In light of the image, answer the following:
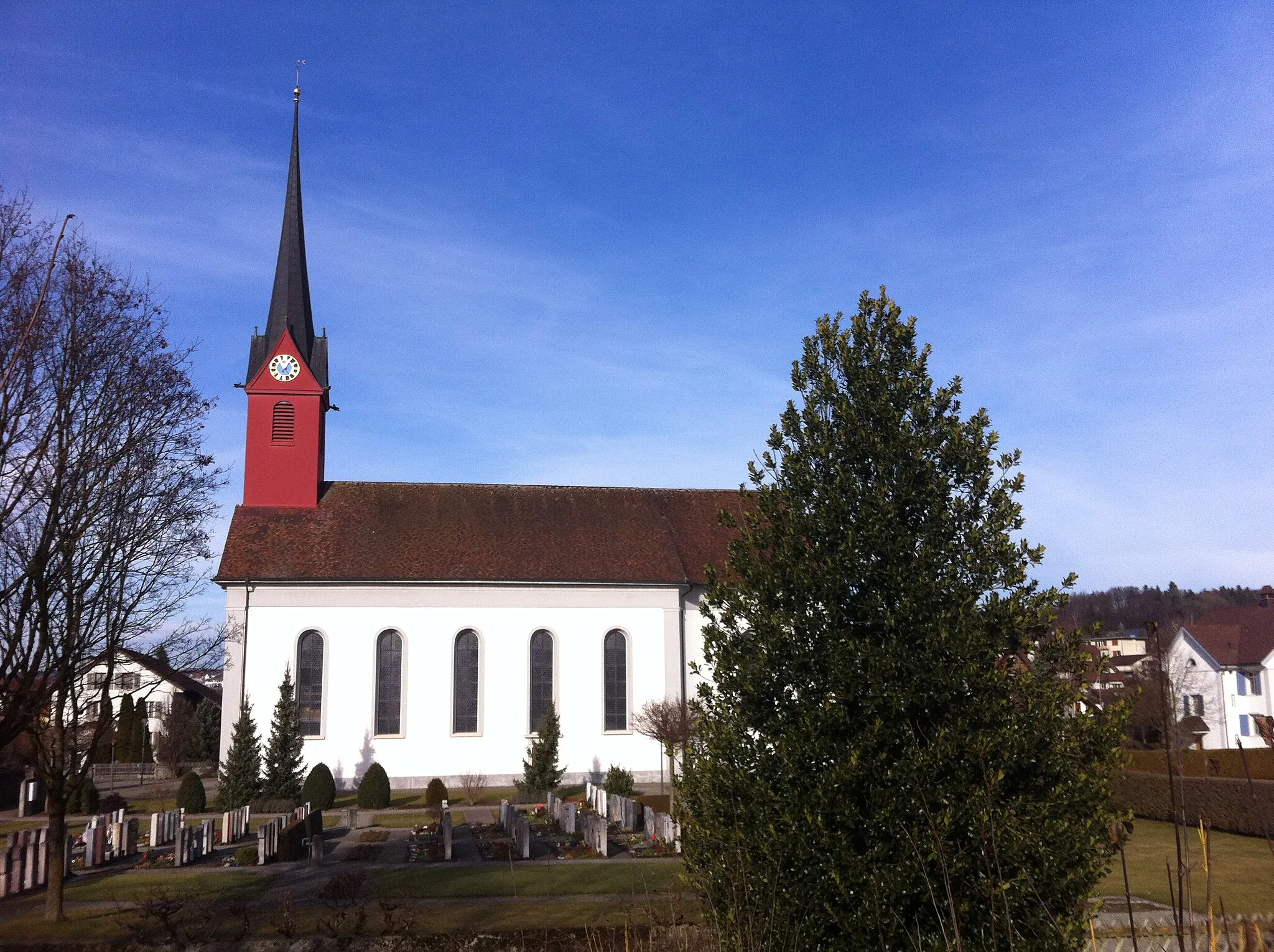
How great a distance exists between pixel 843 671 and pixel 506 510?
98.9 feet

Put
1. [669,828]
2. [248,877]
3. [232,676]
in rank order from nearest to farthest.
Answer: [248,877] → [669,828] → [232,676]

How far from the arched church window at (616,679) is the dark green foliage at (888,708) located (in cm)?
2621

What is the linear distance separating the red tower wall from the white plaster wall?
14.1 feet

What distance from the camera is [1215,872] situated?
16.3 m

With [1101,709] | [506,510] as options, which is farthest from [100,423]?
[506,510]

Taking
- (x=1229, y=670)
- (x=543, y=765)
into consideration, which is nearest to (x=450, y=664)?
(x=543, y=765)

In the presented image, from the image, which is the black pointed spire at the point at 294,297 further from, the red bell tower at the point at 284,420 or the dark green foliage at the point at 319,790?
the dark green foliage at the point at 319,790

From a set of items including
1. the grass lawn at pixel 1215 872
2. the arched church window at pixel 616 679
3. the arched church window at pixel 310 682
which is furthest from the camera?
the arched church window at pixel 616 679

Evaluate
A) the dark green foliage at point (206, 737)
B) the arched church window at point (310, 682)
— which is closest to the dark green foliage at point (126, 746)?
the dark green foliage at point (206, 737)

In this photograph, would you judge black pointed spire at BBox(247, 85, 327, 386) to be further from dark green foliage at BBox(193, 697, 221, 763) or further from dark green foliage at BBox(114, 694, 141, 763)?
dark green foliage at BBox(114, 694, 141, 763)

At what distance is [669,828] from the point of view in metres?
19.6

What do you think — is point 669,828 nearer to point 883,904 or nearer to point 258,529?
point 883,904

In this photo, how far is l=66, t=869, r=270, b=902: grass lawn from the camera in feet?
52.1

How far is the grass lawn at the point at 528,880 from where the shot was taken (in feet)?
50.6
